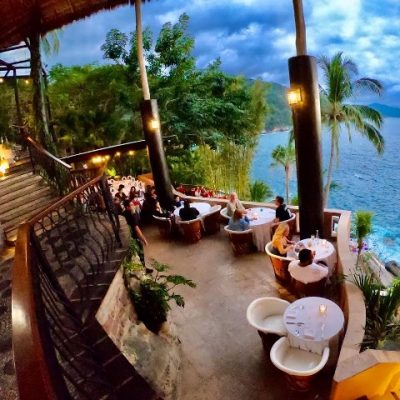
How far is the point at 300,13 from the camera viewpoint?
5660 millimetres

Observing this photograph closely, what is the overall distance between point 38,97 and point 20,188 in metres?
3.16

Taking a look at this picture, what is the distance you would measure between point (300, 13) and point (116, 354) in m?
5.81

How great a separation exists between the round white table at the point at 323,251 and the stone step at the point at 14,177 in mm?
6229

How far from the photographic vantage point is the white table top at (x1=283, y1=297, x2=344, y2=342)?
12.4ft

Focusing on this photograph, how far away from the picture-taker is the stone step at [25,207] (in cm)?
618

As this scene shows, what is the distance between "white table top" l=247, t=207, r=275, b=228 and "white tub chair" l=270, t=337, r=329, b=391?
126 inches

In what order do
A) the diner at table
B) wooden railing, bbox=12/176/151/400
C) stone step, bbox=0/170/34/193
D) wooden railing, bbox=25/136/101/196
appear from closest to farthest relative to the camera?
wooden railing, bbox=12/176/151/400
wooden railing, bbox=25/136/101/196
stone step, bbox=0/170/34/193
the diner at table

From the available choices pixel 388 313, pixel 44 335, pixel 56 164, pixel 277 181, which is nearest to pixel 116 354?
pixel 44 335

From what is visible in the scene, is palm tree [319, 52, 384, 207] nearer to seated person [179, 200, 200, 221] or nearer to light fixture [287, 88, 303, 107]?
seated person [179, 200, 200, 221]

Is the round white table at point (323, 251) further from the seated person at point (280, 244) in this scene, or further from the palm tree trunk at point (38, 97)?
the palm tree trunk at point (38, 97)

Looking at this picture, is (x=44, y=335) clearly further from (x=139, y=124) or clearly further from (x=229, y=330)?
(x=139, y=124)

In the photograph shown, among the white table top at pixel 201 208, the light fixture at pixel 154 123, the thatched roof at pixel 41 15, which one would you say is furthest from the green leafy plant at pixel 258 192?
the thatched roof at pixel 41 15

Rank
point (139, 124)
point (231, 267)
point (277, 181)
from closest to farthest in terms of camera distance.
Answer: point (231, 267), point (139, 124), point (277, 181)

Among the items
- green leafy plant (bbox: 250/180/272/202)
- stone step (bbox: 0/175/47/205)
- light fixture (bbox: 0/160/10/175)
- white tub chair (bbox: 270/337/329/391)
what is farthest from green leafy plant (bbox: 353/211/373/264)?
light fixture (bbox: 0/160/10/175)
